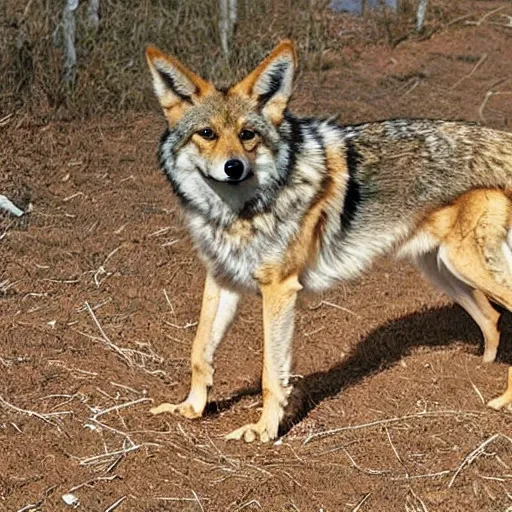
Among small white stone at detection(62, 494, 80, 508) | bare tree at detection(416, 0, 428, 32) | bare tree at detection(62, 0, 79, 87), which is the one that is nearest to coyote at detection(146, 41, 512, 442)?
small white stone at detection(62, 494, 80, 508)

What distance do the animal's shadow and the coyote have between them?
16.3 inches

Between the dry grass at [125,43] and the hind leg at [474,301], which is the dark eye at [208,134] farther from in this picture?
the dry grass at [125,43]

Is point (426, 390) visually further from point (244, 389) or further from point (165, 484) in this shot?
point (165, 484)

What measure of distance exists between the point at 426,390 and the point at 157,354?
176 cm

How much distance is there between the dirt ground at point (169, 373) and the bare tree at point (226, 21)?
1.64 metres

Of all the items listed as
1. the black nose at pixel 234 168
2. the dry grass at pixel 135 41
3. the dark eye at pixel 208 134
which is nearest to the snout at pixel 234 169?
the black nose at pixel 234 168

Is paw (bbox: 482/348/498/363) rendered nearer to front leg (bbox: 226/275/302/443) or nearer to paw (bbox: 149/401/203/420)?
front leg (bbox: 226/275/302/443)

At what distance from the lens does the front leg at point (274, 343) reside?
5.71 m

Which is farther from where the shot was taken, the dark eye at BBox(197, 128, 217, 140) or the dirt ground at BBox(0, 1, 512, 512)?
the dark eye at BBox(197, 128, 217, 140)

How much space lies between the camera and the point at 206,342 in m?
5.98

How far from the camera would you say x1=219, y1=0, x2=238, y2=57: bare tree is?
11719mm

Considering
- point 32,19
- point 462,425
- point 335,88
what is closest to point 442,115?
point 335,88

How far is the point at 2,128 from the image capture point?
9859 millimetres

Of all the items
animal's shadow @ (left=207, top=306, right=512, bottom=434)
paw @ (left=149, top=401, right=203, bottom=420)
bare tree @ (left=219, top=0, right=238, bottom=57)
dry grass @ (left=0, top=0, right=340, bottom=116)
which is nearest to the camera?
paw @ (left=149, top=401, right=203, bottom=420)
